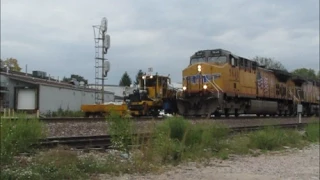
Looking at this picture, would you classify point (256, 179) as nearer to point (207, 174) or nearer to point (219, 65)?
point (207, 174)

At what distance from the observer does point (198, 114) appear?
72.1 feet

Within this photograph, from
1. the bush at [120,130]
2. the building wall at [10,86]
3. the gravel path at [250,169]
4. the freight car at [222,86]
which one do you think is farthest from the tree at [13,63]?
the bush at [120,130]

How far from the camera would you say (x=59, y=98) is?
40.2 metres

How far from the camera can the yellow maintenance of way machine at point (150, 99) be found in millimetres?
24531

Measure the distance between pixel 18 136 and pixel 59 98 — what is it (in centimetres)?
3320

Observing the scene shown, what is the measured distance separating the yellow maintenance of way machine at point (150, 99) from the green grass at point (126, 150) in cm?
1130

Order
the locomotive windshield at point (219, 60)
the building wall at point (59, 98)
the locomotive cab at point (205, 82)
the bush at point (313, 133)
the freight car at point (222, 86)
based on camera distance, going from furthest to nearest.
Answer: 1. the building wall at point (59, 98)
2. the locomotive windshield at point (219, 60)
3. the freight car at point (222, 86)
4. the locomotive cab at point (205, 82)
5. the bush at point (313, 133)

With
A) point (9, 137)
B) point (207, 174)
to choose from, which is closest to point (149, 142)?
point (207, 174)

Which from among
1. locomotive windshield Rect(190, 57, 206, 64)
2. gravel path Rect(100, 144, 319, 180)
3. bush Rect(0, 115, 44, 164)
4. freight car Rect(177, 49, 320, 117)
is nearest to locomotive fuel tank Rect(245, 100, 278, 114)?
freight car Rect(177, 49, 320, 117)

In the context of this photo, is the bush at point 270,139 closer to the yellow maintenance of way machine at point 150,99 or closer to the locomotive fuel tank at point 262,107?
the locomotive fuel tank at point 262,107

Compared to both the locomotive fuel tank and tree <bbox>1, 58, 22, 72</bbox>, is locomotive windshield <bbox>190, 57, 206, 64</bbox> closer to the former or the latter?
the locomotive fuel tank

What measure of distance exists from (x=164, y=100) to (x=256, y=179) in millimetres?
16944

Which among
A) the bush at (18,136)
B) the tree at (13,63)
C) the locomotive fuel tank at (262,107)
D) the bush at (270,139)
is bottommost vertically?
the bush at (270,139)

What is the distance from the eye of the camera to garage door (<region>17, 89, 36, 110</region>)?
3870cm
